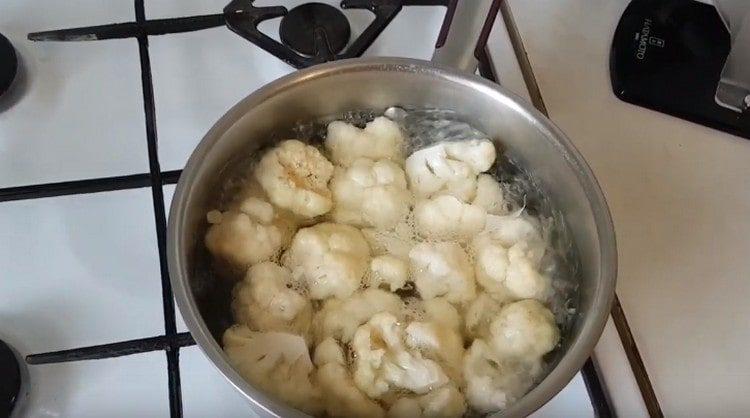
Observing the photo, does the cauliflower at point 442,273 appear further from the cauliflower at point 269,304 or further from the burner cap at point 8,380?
A: the burner cap at point 8,380

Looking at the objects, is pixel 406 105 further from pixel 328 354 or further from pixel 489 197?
pixel 328 354

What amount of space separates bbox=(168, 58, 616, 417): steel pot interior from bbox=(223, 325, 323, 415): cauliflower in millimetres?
18

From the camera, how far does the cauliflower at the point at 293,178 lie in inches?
23.2

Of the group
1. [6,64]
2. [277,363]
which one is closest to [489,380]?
[277,363]

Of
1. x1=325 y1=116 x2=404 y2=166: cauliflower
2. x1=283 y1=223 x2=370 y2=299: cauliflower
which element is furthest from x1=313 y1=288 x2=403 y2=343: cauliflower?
x1=325 y1=116 x2=404 y2=166: cauliflower

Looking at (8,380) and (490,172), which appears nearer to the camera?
(8,380)

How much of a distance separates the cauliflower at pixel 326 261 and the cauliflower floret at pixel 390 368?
0.15 feet

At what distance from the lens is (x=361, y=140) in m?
0.62

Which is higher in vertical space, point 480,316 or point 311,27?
point 311,27

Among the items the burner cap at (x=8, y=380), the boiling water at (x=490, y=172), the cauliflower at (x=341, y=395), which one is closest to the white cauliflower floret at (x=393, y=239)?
the boiling water at (x=490, y=172)

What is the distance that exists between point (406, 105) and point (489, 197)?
96 millimetres

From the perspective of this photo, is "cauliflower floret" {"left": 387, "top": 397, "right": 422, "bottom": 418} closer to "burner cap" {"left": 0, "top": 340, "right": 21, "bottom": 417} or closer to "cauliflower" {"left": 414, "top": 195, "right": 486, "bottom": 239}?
"cauliflower" {"left": 414, "top": 195, "right": 486, "bottom": 239}

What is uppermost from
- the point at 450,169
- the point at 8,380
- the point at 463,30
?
the point at 463,30

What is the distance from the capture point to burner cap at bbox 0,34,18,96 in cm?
65
